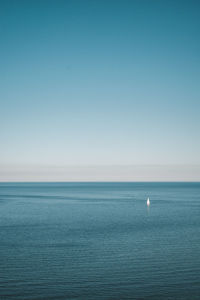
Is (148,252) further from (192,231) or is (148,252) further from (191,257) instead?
(192,231)

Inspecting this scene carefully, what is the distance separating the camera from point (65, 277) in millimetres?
25844

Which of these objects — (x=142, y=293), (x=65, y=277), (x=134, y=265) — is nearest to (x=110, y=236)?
(x=134, y=265)

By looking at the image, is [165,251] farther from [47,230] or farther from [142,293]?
[47,230]

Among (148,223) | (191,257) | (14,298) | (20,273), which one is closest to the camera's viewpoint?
(14,298)

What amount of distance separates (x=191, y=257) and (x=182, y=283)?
26.7 feet

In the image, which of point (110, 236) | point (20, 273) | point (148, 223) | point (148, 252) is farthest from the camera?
point (148, 223)

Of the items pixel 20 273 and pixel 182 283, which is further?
pixel 20 273

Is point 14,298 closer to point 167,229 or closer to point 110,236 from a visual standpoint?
point 110,236

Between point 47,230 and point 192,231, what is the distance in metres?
24.6

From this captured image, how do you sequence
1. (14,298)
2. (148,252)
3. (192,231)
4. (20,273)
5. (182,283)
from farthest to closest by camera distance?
1. (192,231)
2. (148,252)
3. (20,273)
4. (182,283)
5. (14,298)

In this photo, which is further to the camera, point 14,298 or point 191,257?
point 191,257

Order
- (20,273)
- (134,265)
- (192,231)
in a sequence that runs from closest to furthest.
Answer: (20,273) < (134,265) < (192,231)

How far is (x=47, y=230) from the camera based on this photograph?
4853cm

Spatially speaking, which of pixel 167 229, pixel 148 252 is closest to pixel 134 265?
pixel 148 252
